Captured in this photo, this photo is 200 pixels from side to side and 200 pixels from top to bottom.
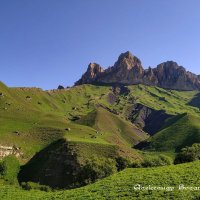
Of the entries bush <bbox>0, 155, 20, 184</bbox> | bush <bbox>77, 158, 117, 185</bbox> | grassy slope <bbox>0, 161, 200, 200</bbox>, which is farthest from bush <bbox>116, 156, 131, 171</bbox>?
grassy slope <bbox>0, 161, 200, 200</bbox>

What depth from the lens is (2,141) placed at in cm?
18938

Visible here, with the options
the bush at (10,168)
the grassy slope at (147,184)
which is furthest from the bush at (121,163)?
the grassy slope at (147,184)

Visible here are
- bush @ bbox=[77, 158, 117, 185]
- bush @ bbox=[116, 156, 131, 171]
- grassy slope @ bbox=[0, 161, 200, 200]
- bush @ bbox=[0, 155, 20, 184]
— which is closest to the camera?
grassy slope @ bbox=[0, 161, 200, 200]

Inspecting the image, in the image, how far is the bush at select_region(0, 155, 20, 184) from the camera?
160 metres

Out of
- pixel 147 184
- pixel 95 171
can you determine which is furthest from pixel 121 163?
pixel 147 184

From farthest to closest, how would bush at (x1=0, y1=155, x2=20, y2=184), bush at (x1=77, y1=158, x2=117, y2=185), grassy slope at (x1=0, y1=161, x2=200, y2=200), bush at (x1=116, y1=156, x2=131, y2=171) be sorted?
1. bush at (x1=0, y1=155, x2=20, y2=184)
2. bush at (x1=116, y1=156, x2=131, y2=171)
3. bush at (x1=77, y1=158, x2=117, y2=185)
4. grassy slope at (x1=0, y1=161, x2=200, y2=200)

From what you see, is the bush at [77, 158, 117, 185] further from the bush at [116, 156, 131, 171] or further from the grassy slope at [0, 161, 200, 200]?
the grassy slope at [0, 161, 200, 200]

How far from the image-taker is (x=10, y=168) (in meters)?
172

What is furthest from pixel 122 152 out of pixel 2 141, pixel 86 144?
pixel 2 141

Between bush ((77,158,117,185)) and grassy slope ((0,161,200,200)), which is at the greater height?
bush ((77,158,117,185))

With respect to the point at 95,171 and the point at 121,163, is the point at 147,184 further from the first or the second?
the point at 121,163

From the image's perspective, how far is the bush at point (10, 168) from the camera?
15950 cm

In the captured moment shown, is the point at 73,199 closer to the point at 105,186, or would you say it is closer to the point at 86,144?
the point at 105,186

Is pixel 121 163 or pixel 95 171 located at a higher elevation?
pixel 121 163
